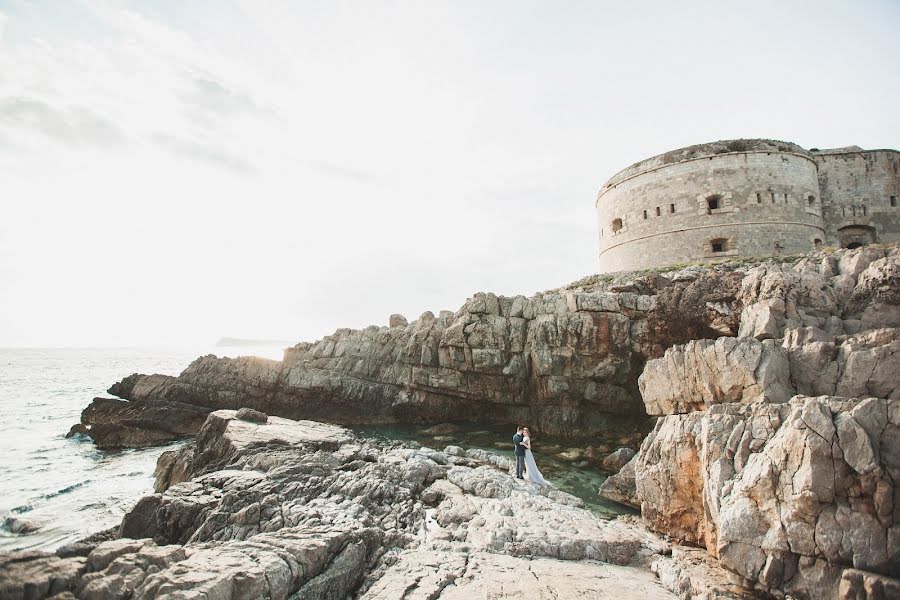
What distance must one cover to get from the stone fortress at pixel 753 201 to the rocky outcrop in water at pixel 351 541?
2059cm

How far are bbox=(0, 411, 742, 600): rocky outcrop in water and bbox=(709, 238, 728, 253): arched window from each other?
813 inches

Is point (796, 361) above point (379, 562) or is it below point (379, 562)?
above

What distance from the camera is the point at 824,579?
6016 millimetres

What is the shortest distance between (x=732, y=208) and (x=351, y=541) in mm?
27251

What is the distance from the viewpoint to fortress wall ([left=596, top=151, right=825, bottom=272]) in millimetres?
24906

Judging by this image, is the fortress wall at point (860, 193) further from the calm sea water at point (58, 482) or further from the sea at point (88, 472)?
the calm sea water at point (58, 482)

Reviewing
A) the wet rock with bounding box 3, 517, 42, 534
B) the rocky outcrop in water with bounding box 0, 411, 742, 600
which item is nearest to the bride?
the rocky outcrop in water with bounding box 0, 411, 742, 600

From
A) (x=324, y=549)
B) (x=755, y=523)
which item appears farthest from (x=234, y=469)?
(x=755, y=523)

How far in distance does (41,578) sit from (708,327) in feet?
57.1

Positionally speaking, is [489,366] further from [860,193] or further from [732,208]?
[860,193]

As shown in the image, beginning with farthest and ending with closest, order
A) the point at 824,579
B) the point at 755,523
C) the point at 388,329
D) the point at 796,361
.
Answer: the point at 388,329
the point at 796,361
the point at 755,523
the point at 824,579

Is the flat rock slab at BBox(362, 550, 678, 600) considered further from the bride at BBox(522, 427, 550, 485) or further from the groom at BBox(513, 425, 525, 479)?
the groom at BBox(513, 425, 525, 479)

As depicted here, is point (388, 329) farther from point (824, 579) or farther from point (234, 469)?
point (824, 579)

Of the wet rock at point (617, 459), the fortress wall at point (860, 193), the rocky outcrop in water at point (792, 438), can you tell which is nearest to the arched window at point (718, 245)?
the fortress wall at point (860, 193)
